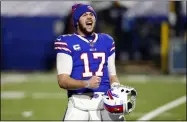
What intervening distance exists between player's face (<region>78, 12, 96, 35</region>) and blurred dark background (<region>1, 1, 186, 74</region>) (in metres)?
11.4

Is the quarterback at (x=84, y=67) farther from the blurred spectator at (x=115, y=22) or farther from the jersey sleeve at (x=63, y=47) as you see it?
the blurred spectator at (x=115, y=22)

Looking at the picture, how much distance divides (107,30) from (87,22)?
41.0 feet

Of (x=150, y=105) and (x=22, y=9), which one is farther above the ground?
(x=22, y=9)

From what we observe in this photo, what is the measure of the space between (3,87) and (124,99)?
9086 millimetres

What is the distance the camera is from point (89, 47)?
546 centimetres

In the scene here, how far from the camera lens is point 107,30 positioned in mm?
17922

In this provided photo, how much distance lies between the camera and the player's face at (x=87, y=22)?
5453mm

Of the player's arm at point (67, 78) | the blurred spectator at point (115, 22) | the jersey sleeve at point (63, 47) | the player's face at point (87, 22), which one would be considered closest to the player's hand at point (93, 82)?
the player's arm at point (67, 78)

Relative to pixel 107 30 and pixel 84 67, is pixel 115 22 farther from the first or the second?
pixel 84 67

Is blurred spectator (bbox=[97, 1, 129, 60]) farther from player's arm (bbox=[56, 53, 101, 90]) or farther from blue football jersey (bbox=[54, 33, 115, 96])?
player's arm (bbox=[56, 53, 101, 90])

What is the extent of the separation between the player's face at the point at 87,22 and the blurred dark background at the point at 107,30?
11395 millimetres

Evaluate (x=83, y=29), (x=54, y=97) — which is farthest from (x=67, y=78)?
(x=54, y=97)

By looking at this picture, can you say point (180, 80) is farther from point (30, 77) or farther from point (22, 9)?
point (22, 9)

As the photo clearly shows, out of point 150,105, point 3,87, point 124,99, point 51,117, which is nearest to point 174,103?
point 150,105
